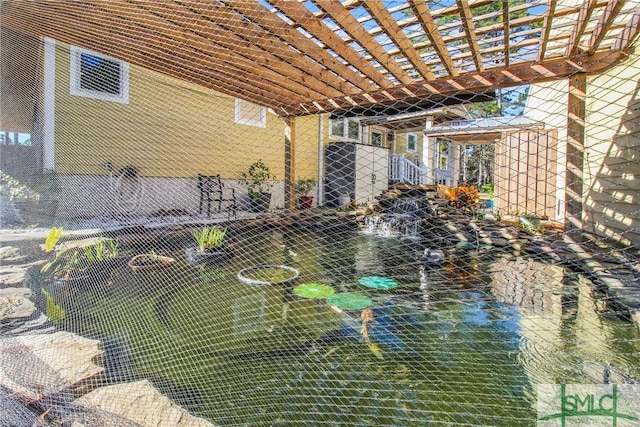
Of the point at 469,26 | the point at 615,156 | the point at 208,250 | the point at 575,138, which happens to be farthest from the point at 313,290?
the point at 615,156

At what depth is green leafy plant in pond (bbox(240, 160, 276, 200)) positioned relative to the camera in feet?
22.0

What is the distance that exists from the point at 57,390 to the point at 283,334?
123 cm

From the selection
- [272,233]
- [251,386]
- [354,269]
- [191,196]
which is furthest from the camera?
[191,196]

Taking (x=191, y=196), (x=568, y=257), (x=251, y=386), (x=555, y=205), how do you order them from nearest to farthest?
(x=251, y=386)
(x=568, y=257)
(x=555, y=205)
(x=191, y=196)

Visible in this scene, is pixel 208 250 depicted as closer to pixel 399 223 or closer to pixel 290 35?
pixel 290 35

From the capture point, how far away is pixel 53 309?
2.42 meters

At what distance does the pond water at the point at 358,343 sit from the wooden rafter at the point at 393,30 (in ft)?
6.48

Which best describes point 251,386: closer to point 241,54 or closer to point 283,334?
point 283,334

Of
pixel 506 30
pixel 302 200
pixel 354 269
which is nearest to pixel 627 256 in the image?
pixel 506 30

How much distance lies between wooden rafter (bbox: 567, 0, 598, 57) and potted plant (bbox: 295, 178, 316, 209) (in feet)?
17.7

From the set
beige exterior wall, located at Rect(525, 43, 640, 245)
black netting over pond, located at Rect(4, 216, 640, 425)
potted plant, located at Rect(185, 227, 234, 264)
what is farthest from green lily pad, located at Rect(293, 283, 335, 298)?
beige exterior wall, located at Rect(525, 43, 640, 245)

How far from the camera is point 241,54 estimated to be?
8.62 ft

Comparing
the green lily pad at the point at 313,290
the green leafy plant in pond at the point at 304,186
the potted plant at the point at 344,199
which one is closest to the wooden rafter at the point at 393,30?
the green lily pad at the point at 313,290

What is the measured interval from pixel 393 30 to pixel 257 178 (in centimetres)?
515
